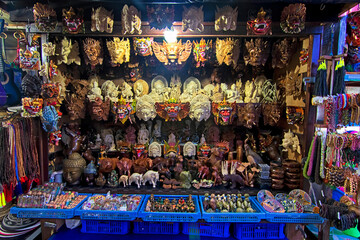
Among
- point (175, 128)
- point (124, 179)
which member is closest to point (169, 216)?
point (124, 179)

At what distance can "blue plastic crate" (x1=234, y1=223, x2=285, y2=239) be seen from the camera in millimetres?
2630

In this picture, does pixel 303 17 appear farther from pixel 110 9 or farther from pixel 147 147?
pixel 147 147

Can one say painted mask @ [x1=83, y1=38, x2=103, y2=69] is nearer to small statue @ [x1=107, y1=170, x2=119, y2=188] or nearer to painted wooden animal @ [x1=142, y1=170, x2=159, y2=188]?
small statue @ [x1=107, y1=170, x2=119, y2=188]

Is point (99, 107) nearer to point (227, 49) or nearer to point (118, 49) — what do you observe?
point (118, 49)

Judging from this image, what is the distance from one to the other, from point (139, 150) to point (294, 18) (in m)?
2.69

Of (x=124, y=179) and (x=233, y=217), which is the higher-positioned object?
(x=124, y=179)

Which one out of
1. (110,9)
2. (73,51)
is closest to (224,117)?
(110,9)

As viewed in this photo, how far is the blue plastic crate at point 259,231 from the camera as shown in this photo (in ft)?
8.63

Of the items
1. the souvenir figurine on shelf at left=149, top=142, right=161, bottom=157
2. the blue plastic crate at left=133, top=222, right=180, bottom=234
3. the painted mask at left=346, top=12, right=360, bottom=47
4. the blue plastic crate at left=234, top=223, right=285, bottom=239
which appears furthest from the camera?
the souvenir figurine on shelf at left=149, top=142, right=161, bottom=157

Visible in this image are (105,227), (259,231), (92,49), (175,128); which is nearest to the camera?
(259,231)

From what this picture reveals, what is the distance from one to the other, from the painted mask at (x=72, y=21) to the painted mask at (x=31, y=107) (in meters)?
0.95

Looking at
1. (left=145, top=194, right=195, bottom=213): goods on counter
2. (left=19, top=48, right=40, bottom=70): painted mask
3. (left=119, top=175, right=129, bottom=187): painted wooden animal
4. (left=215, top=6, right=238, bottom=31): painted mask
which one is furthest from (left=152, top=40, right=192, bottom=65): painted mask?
(left=145, top=194, right=195, bottom=213): goods on counter

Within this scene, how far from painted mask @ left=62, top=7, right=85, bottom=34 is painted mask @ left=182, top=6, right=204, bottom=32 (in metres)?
1.30

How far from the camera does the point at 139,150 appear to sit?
10.6 feet
